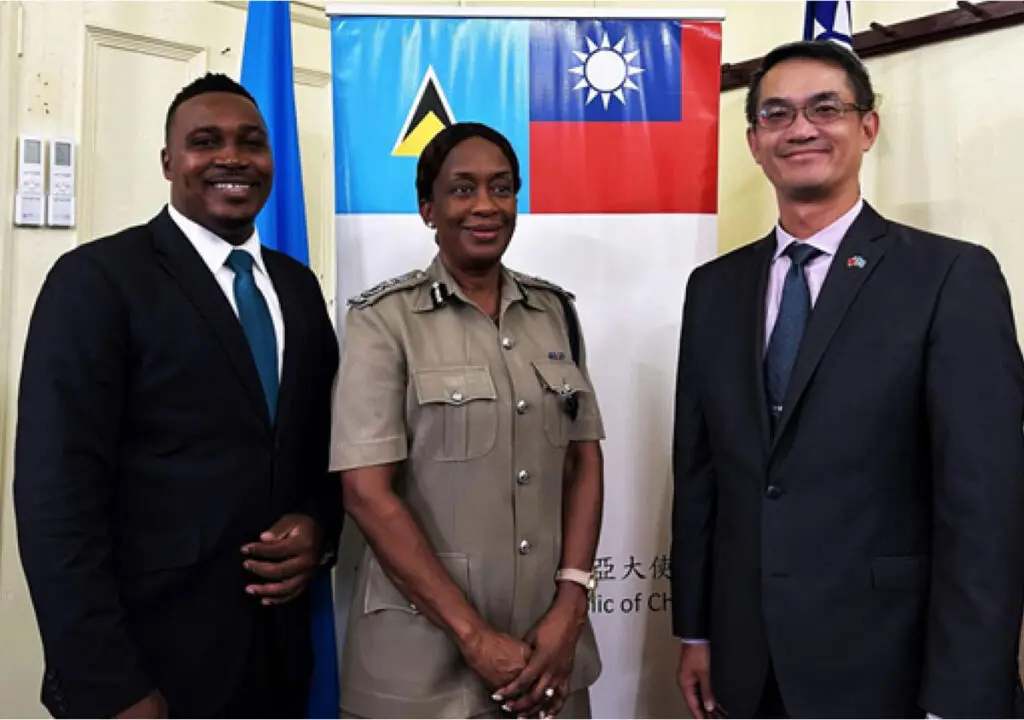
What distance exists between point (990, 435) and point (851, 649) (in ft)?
1.28

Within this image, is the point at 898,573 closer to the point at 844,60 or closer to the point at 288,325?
the point at 844,60

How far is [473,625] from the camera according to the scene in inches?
54.9

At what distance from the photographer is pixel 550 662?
145 cm

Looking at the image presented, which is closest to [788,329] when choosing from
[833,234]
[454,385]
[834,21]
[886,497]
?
[833,234]

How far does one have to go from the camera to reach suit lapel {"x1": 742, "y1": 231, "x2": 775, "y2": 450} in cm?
139

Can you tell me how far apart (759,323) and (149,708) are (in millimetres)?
1164

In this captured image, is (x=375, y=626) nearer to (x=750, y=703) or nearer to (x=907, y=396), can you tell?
(x=750, y=703)

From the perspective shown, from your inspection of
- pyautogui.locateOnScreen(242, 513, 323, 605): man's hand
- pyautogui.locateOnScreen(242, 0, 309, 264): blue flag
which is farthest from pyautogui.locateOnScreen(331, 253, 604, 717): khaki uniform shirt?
pyautogui.locateOnScreen(242, 0, 309, 264): blue flag

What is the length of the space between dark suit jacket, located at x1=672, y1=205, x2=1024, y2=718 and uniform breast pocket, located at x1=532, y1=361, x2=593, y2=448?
0.93ft

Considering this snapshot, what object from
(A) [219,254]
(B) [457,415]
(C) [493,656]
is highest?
(A) [219,254]

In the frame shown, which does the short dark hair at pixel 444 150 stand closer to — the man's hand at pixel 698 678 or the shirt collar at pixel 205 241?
the shirt collar at pixel 205 241

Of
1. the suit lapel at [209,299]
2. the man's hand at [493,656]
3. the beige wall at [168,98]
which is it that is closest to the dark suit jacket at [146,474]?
the suit lapel at [209,299]

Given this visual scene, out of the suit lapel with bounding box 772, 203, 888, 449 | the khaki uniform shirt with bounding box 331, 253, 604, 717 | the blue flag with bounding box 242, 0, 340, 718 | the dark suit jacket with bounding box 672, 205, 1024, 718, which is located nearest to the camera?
the dark suit jacket with bounding box 672, 205, 1024, 718

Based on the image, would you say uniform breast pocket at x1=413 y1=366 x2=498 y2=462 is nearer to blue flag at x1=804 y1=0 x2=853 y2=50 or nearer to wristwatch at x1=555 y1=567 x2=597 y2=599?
wristwatch at x1=555 y1=567 x2=597 y2=599
